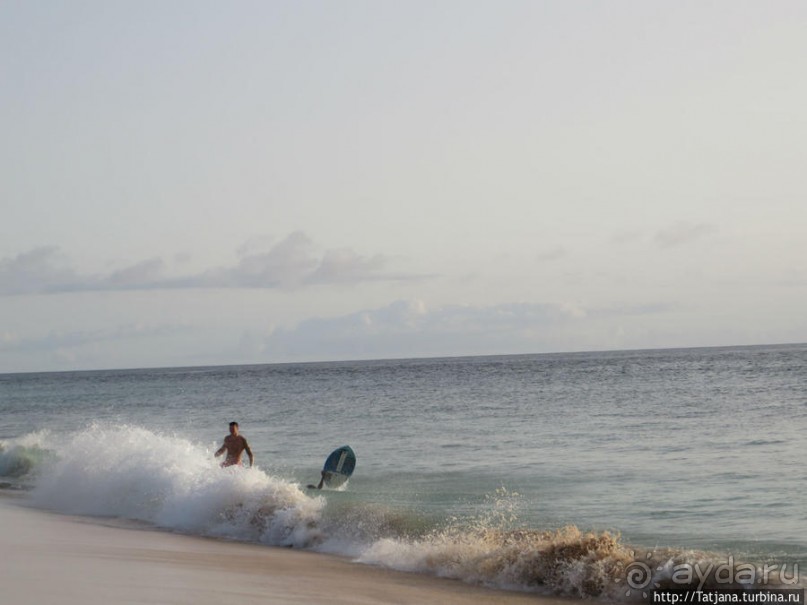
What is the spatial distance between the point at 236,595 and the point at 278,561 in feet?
10.1

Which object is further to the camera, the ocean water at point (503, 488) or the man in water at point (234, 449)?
the man in water at point (234, 449)

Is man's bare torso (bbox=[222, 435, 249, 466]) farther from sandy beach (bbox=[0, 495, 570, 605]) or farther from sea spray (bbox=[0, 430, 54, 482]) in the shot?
sea spray (bbox=[0, 430, 54, 482])

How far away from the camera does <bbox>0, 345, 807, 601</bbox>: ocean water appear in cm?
1134

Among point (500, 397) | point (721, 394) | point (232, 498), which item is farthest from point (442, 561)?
point (500, 397)

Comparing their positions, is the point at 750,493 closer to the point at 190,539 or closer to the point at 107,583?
the point at 190,539

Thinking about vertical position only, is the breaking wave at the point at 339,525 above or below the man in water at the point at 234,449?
below

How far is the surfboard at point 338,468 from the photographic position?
1836cm

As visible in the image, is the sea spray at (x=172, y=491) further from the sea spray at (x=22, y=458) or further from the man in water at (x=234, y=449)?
the sea spray at (x=22, y=458)

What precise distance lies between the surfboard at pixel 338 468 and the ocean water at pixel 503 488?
0.45 m

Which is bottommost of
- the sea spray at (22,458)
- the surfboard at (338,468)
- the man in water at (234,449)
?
the sea spray at (22,458)
